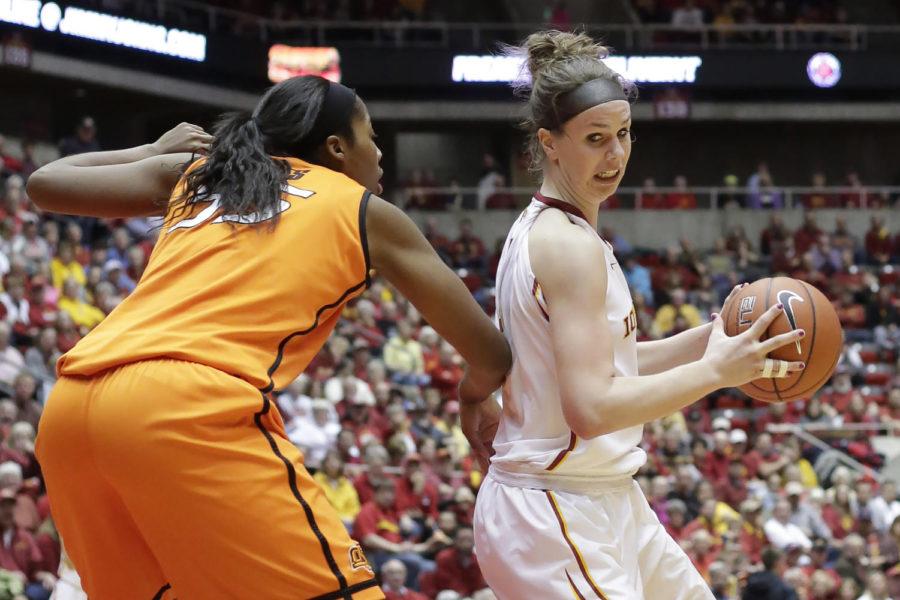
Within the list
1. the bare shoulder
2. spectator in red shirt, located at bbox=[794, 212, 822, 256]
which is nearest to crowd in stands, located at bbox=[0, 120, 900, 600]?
spectator in red shirt, located at bbox=[794, 212, 822, 256]

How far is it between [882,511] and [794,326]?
9481 mm

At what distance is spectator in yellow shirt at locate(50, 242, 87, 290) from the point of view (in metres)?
11.7

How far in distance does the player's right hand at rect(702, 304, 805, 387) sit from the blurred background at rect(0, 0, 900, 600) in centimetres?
352

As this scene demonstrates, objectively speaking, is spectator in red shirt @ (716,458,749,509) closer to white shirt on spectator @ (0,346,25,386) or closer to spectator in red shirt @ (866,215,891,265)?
white shirt on spectator @ (0,346,25,386)

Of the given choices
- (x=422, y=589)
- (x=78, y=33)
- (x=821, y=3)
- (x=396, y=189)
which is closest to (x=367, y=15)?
(x=396, y=189)

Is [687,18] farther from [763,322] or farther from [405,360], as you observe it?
[763,322]

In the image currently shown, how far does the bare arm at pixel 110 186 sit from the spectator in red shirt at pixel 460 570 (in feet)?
20.6

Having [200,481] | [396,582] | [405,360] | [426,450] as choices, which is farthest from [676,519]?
[200,481]

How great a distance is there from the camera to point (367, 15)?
22.5 metres

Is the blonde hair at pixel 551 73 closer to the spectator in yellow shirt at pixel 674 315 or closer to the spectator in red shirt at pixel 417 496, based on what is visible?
the spectator in red shirt at pixel 417 496

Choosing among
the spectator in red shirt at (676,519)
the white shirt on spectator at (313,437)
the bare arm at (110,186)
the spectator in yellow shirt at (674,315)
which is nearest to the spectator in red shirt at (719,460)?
the spectator in red shirt at (676,519)

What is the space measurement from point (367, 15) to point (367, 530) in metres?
14.5

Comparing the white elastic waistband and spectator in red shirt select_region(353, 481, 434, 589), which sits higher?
the white elastic waistband

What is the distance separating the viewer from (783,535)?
36.9 feet
